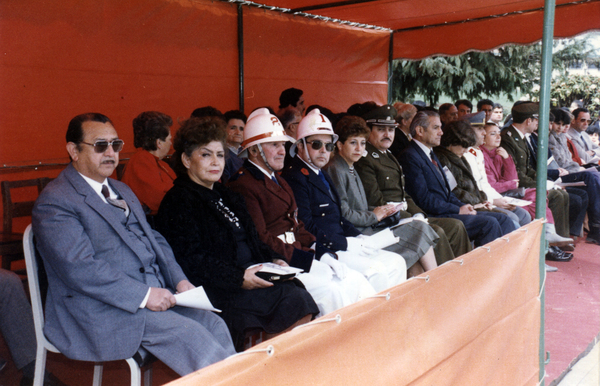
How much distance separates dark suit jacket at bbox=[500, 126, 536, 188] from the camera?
6672 millimetres

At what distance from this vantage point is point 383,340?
1.62m

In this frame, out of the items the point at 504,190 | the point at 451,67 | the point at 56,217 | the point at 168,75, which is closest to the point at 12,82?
the point at 168,75

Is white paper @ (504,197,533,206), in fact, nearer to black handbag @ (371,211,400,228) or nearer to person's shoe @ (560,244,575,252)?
person's shoe @ (560,244,575,252)

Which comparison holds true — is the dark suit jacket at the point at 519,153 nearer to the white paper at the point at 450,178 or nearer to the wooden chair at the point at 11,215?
the white paper at the point at 450,178

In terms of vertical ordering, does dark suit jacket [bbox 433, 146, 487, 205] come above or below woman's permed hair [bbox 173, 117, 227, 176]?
below

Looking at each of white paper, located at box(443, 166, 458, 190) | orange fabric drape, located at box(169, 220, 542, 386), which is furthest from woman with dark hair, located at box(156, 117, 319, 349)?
white paper, located at box(443, 166, 458, 190)

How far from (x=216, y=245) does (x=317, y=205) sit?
3.70ft

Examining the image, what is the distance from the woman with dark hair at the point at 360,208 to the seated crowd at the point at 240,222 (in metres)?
0.01

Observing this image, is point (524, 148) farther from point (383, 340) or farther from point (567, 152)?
point (383, 340)

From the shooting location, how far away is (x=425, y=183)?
195 inches

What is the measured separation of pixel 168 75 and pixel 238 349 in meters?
3.51

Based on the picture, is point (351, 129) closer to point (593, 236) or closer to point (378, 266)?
point (378, 266)

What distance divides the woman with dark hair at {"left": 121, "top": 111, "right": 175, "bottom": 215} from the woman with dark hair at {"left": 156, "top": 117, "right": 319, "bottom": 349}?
2.66ft

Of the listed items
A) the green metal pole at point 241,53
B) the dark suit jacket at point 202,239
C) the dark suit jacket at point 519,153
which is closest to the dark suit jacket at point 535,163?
the dark suit jacket at point 519,153
